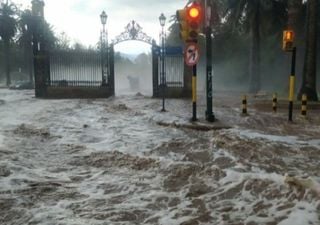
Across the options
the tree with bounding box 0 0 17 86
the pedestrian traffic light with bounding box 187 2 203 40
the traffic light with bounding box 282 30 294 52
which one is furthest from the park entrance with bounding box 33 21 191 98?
the tree with bounding box 0 0 17 86

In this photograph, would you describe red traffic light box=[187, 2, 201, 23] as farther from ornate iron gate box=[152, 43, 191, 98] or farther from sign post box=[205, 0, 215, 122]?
ornate iron gate box=[152, 43, 191, 98]

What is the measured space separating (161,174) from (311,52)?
1607cm

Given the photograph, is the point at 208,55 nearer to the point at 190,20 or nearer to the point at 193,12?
the point at 190,20

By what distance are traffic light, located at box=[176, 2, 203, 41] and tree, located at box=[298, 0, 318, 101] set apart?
9.55 metres

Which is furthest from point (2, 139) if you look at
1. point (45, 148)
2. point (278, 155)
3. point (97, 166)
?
point (278, 155)

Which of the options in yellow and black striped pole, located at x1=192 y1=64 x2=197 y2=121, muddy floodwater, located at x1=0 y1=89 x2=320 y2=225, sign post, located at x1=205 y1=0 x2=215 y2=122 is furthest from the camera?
yellow and black striped pole, located at x1=192 y1=64 x2=197 y2=121

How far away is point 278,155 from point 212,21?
666 centimetres

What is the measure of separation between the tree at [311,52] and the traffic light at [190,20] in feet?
31.3

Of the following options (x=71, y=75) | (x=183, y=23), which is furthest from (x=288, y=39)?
(x=71, y=75)

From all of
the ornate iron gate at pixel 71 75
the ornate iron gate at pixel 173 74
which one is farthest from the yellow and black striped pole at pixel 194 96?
the ornate iron gate at pixel 71 75

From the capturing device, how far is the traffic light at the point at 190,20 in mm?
14070

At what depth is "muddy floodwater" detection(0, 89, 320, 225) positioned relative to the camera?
606 cm

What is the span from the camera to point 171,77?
92.6 feet

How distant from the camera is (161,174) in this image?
8211mm
